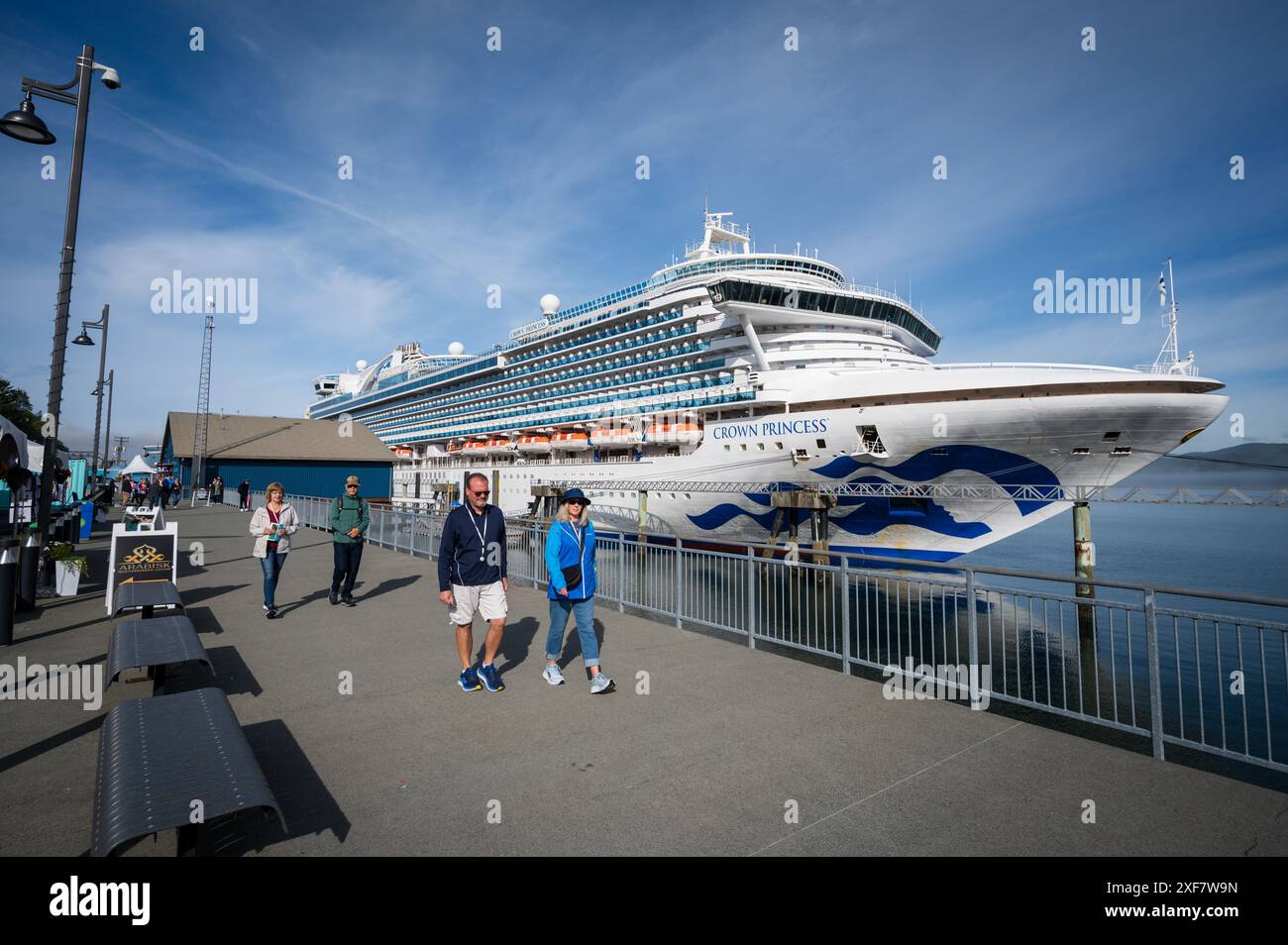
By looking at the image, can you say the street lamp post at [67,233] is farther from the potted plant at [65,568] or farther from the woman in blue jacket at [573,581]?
the woman in blue jacket at [573,581]

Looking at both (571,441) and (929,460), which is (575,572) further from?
(571,441)

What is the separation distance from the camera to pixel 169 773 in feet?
8.66

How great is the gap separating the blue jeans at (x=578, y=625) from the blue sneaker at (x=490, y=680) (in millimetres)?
450

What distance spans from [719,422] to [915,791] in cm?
2026

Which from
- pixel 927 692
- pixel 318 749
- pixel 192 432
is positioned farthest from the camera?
pixel 192 432

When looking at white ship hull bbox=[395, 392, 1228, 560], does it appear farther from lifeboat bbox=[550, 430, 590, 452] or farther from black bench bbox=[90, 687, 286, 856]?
black bench bbox=[90, 687, 286, 856]

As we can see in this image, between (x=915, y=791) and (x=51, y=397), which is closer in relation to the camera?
(x=915, y=791)

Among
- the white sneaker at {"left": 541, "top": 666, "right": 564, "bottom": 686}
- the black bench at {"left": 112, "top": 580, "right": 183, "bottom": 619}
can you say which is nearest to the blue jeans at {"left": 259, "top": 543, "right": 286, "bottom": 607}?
the black bench at {"left": 112, "top": 580, "right": 183, "bottom": 619}

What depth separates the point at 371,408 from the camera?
59469 mm

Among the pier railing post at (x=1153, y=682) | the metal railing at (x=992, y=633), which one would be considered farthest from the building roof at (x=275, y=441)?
the pier railing post at (x=1153, y=682)

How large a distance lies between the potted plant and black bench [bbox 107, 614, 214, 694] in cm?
511

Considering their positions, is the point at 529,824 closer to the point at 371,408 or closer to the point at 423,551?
the point at 423,551

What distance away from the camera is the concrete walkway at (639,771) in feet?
10.1
